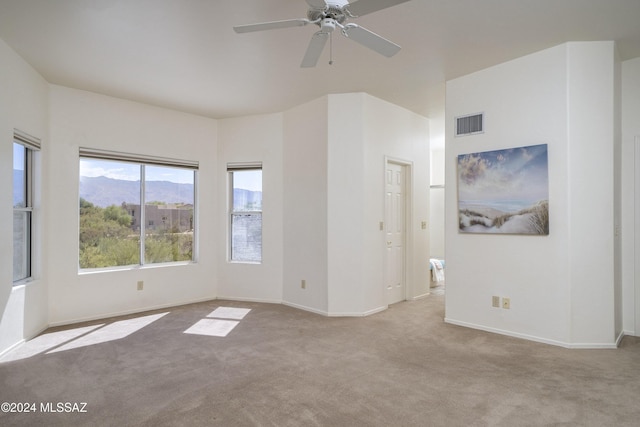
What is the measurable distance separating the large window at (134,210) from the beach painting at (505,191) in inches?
151

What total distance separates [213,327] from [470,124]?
12.0 feet

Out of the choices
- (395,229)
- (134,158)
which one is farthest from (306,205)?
(134,158)

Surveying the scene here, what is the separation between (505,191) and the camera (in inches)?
149

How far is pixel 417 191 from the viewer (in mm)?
5555

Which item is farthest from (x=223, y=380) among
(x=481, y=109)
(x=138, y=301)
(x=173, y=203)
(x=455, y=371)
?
(x=481, y=109)

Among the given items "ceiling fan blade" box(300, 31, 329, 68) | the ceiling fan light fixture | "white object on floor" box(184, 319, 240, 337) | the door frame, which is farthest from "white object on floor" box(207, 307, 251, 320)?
the ceiling fan light fixture

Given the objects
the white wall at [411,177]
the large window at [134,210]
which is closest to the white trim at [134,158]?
the large window at [134,210]

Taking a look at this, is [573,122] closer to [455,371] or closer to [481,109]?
[481,109]

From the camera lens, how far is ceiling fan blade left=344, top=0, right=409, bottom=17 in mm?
2031

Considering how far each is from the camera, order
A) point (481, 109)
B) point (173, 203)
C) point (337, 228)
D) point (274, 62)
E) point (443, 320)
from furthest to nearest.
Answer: point (173, 203) → point (337, 228) → point (443, 320) → point (481, 109) → point (274, 62)

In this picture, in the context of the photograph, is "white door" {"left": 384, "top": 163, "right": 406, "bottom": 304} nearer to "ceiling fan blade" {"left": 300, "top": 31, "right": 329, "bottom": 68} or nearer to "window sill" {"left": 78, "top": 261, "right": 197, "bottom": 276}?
"ceiling fan blade" {"left": 300, "top": 31, "right": 329, "bottom": 68}

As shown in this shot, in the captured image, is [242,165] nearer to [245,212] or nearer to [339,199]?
[245,212]

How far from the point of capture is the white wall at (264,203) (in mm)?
5445

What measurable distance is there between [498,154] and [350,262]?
2067 millimetres
